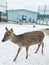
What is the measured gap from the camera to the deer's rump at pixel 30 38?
7.11 meters

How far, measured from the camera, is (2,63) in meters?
6.57

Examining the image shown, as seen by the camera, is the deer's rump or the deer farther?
the deer's rump

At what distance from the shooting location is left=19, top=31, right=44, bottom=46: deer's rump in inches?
280

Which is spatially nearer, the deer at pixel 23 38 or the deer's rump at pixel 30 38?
the deer at pixel 23 38

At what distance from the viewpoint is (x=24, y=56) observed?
7.55 metres

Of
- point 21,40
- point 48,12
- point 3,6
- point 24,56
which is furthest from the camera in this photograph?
point 48,12

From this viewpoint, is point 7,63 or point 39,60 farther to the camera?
point 39,60

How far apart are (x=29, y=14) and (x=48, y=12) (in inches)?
208

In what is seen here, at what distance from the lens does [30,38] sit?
24.3 feet

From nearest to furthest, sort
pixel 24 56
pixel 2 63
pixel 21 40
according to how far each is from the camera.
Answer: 1. pixel 2 63
2. pixel 21 40
3. pixel 24 56

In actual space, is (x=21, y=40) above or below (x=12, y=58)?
above

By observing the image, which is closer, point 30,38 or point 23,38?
point 23,38

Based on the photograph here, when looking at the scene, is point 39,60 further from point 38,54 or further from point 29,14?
Result: point 29,14

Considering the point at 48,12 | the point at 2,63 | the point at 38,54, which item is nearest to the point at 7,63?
the point at 2,63
